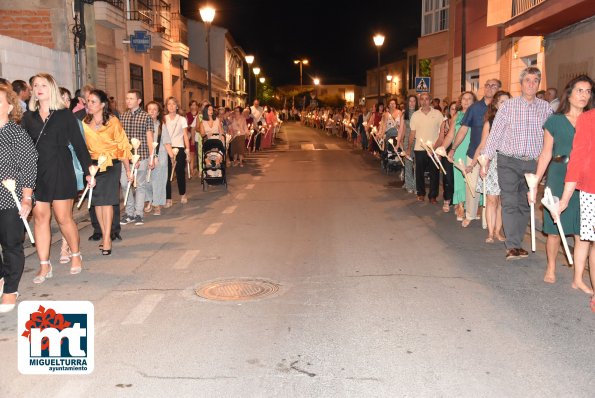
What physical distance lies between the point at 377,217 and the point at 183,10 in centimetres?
4521

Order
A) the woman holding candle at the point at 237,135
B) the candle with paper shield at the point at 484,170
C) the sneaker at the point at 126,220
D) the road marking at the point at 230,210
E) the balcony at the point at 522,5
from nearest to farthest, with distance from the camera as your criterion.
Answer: the candle with paper shield at the point at 484,170, the sneaker at the point at 126,220, the road marking at the point at 230,210, the balcony at the point at 522,5, the woman holding candle at the point at 237,135

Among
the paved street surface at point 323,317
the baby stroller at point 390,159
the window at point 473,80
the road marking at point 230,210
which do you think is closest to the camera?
the paved street surface at point 323,317

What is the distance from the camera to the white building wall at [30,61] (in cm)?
1332

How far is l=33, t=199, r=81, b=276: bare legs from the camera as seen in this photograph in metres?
6.36

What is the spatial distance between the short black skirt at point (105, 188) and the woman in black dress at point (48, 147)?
1127mm

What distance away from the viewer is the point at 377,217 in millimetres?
10266

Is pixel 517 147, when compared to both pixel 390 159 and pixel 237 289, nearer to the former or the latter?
pixel 237 289

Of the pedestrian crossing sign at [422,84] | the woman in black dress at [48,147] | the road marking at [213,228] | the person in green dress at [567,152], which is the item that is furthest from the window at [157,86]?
the person in green dress at [567,152]

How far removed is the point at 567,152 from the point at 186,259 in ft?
13.7

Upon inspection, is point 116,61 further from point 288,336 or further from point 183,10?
point 183,10

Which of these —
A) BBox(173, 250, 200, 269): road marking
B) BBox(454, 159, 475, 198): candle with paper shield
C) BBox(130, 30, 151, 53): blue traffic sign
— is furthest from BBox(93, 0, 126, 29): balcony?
BBox(454, 159, 475, 198): candle with paper shield

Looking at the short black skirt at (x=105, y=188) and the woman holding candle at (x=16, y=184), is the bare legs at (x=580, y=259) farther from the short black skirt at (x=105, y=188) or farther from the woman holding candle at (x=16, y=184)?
A: the short black skirt at (x=105, y=188)

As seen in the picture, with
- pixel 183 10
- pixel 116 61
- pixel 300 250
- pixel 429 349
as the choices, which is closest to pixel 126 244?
pixel 300 250

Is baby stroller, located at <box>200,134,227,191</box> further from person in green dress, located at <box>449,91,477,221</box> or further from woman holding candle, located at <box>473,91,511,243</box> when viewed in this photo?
woman holding candle, located at <box>473,91,511,243</box>
